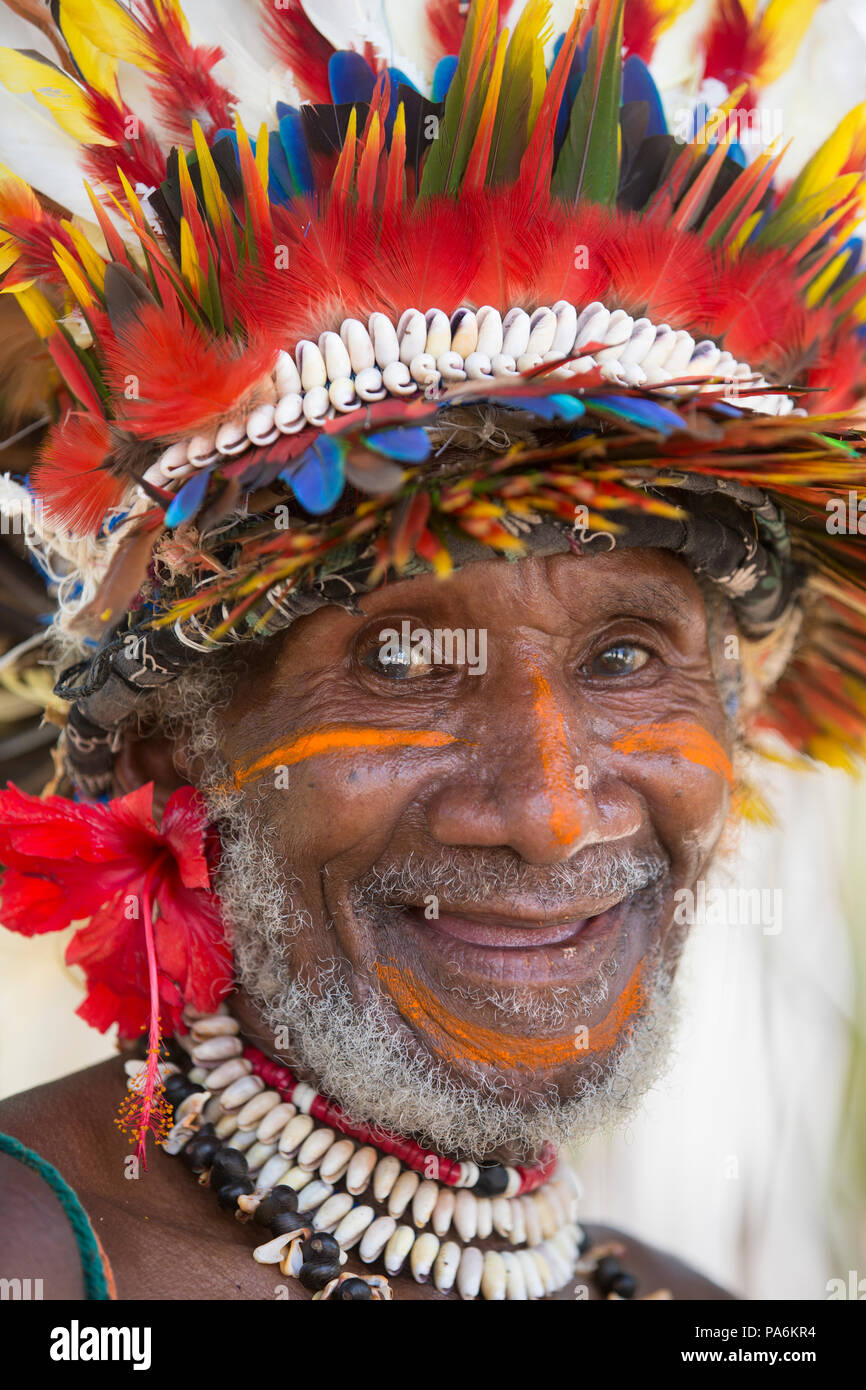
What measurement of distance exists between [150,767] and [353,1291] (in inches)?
43.5

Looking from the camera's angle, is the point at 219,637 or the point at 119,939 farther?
the point at 119,939

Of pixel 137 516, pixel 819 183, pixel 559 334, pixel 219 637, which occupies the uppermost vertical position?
pixel 819 183

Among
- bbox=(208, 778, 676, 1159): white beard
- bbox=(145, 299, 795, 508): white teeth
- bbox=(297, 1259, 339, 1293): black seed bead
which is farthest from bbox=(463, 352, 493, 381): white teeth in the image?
bbox=(297, 1259, 339, 1293): black seed bead

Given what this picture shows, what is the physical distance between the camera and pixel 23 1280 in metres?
1.81

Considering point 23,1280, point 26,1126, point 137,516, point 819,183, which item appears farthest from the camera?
point 819,183

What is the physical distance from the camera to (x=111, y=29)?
202cm

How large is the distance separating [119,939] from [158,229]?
1323mm

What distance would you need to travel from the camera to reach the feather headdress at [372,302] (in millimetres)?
1831

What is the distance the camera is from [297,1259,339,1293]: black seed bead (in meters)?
2.07

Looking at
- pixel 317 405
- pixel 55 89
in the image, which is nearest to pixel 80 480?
pixel 317 405

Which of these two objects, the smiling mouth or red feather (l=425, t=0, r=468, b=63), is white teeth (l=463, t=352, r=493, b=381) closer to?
red feather (l=425, t=0, r=468, b=63)

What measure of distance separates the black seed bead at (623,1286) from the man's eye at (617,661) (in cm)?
147
